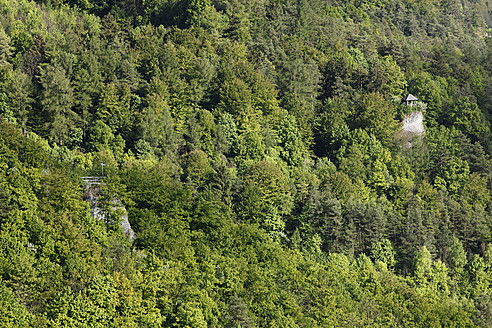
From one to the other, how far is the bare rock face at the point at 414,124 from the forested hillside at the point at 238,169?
1.34m

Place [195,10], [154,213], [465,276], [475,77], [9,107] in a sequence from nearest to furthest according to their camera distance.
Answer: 1. [154,213]
2. [9,107]
3. [465,276]
4. [195,10]
5. [475,77]

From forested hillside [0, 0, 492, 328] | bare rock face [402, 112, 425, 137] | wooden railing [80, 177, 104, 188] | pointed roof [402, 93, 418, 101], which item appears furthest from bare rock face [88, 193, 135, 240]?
pointed roof [402, 93, 418, 101]

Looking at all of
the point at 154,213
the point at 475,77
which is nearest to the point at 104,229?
the point at 154,213

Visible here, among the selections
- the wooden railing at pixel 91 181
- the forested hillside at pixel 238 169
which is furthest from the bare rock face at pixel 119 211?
the wooden railing at pixel 91 181

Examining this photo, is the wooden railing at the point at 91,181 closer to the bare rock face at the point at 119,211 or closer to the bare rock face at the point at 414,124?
the bare rock face at the point at 119,211

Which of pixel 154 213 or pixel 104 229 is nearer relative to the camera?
pixel 104 229

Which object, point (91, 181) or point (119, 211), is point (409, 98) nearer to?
point (91, 181)

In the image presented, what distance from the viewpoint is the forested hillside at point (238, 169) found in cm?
7812

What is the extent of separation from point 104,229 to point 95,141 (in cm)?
2929

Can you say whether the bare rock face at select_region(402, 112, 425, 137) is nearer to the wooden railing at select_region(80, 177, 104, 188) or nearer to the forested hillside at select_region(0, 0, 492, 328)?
the forested hillside at select_region(0, 0, 492, 328)

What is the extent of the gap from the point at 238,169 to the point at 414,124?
41.4m

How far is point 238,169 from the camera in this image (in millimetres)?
117688

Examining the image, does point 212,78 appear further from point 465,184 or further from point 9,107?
point 465,184

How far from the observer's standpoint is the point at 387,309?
9788 cm
